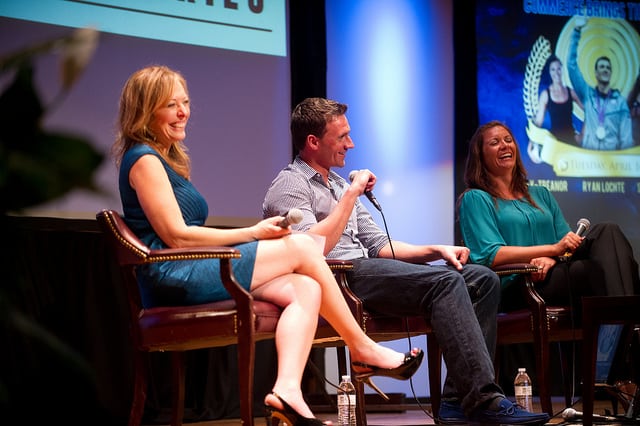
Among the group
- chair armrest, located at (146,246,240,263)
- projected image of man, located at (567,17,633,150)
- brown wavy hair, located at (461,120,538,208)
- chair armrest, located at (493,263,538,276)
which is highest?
projected image of man, located at (567,17,633,150)

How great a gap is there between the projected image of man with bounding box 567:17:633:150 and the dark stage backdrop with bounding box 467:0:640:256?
34 mm

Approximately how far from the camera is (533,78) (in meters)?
5.55

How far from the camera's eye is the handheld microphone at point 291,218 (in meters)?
2.35

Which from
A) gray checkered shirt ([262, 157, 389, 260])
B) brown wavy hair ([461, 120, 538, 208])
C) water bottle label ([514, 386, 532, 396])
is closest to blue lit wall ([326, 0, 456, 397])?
brown wavy hair ([461, 120, 538, 208])

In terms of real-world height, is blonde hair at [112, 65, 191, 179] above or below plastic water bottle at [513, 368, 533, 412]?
above

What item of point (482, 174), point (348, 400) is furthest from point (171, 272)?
point (482, 174)

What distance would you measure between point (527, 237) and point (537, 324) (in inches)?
19.2

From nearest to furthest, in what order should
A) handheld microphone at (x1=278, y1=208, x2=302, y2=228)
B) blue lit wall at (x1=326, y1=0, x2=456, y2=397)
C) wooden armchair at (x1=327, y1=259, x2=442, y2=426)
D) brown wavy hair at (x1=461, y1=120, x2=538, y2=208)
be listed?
1. handheld microphone at (x1=278, y1=208, x2=302, y2=228)
2. wooden armchair at (x1=327, y1=259, x2=442, y2=426)
3. brown wavy hair at (x1=461, y1=120, x2=538, y2=208)
4. blue lit wall at (x1=326, y1=0, x2=456, y2=397)

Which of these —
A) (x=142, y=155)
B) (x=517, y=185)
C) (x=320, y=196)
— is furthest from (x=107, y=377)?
(x=517, y=185)

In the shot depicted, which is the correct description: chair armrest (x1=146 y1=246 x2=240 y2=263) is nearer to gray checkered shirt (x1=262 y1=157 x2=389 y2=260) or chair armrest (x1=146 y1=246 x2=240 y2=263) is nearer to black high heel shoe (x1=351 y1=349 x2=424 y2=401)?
black high heel shoe (x1=351 y1=349 x2=424 y2=401)

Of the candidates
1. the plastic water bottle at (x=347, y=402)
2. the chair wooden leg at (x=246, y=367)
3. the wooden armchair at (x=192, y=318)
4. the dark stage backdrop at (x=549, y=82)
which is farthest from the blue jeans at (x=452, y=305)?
the dark stage backdrop at (x=549, y=82)

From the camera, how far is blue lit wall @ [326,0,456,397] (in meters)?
5.39

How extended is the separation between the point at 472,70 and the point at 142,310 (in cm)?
347

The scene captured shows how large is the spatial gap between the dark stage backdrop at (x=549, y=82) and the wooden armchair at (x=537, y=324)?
2246 millimetres
